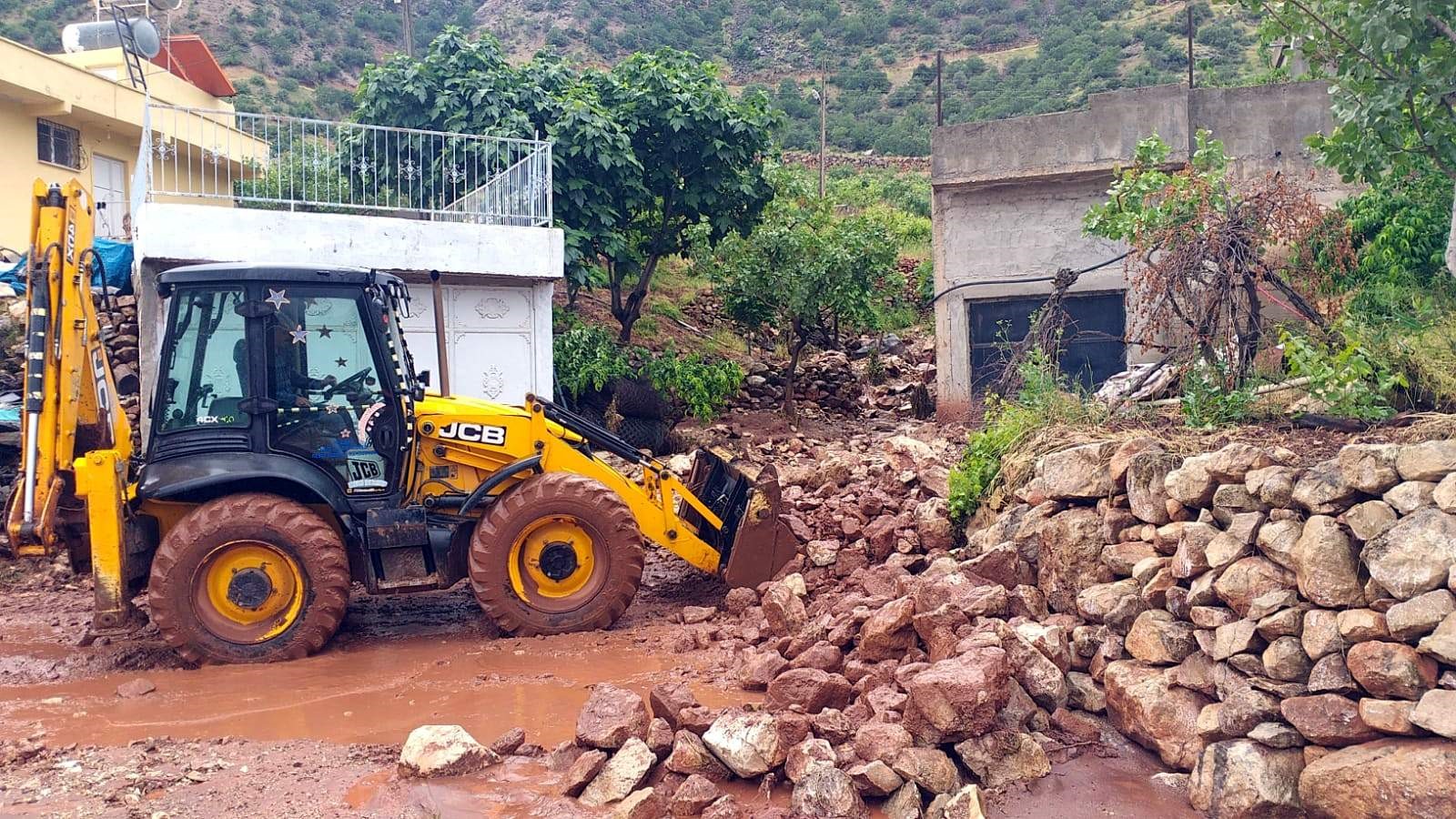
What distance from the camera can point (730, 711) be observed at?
479 centimetres

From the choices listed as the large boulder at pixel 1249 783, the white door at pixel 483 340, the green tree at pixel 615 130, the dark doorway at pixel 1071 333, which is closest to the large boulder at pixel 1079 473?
the large boulder at pixel 1249 783

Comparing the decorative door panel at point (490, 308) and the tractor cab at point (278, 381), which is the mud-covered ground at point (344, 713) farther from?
the decorative door panel at point (490, 308)

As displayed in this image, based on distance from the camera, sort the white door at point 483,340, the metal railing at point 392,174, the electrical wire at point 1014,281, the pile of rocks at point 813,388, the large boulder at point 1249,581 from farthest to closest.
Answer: the pile of rocks at point 813,388
the electrical wire at point 1014,281
the white door at point 483,340
the metal railing at point 392,174
the large boulder at point 1249,581

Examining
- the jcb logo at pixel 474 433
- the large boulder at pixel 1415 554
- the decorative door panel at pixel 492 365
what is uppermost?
the decorative door panel at pixel 492 365

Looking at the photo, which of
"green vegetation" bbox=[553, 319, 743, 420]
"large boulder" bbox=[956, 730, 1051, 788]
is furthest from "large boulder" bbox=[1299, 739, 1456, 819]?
"green vegetation" bbox=[553, 319, 743, 420]

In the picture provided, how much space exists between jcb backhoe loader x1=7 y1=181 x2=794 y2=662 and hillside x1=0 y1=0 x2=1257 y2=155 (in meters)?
28.4

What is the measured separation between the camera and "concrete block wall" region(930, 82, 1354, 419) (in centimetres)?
1218

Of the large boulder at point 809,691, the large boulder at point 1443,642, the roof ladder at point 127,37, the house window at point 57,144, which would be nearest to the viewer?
the large boulder at point 1443,642

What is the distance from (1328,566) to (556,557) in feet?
14.3

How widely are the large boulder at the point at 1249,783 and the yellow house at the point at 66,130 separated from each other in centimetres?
1614

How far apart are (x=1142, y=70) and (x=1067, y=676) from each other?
118ft

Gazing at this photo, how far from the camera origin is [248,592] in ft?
21.4

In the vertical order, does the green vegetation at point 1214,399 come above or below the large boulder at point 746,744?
above

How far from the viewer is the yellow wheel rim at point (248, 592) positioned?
649 cm
